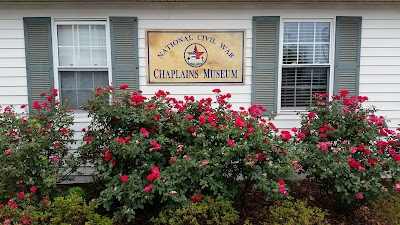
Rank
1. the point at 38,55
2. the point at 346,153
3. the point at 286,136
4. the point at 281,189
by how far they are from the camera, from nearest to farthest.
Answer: the point at 281,189
the point at 286,136
the point at 346,153
the point at 38,55

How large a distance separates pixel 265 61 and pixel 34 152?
2932mm

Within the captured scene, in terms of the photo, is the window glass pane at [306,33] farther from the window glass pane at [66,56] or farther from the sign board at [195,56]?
the window glass pane at [66,56]

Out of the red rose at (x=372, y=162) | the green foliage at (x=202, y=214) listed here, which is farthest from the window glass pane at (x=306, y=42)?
the green foliage at (x=202, y=214)

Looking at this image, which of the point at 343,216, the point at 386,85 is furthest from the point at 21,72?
the point at 386,85

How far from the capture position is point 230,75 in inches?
176

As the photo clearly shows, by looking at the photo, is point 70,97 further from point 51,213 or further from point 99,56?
point 51,213

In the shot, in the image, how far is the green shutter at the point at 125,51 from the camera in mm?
4297

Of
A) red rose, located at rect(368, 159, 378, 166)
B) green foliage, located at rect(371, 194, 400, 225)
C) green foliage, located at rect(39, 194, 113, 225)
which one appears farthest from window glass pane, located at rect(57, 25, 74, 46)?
green foliage, located at rect(371, 194, 400, 225)

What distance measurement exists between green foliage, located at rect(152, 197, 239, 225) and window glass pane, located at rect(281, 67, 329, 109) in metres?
1.98

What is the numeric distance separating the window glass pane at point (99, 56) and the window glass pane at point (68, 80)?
0.33 m

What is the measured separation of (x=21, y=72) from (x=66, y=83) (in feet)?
1.84

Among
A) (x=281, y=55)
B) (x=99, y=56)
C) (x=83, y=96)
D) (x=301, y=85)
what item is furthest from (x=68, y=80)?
(x=301, y=85)

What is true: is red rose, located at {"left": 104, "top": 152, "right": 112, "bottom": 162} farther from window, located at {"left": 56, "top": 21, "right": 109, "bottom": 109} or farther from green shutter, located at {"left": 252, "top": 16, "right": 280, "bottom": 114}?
green shutter, located at {"left": 252, "top": 16, "right": 280, "bottom": 114}

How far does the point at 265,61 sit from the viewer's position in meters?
4.44
